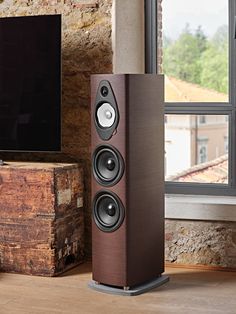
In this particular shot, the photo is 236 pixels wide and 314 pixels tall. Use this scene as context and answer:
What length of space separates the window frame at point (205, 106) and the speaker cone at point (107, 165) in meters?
0.90

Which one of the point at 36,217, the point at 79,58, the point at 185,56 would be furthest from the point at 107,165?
the point at 185,56

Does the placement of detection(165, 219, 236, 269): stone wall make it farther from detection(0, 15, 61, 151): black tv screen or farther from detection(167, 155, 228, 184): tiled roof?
detection(0, 15, 61, 151): black tv screen

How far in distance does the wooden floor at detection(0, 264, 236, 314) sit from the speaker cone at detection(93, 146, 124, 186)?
60 centimetres

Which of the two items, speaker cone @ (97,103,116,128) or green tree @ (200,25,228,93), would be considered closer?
speaker cone @ (97,103,116,128)

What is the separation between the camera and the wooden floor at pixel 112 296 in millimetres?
3596

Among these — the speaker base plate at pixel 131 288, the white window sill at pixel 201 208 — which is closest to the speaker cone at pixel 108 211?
the speaker base plate at pixel 131 288

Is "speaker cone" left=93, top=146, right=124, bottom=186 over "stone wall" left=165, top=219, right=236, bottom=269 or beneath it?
over

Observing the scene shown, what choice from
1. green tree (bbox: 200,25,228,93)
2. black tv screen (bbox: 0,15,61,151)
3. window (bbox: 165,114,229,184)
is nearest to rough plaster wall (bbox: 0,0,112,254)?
black tv screen (bbox: 0,15,61,151)

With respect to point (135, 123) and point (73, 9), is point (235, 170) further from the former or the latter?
point (73, 9)

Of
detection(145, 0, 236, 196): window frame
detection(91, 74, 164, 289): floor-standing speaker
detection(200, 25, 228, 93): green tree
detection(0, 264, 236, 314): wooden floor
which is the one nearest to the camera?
detection(0, 264, 236, 314): wooden floor

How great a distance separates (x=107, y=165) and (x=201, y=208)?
2.51ft

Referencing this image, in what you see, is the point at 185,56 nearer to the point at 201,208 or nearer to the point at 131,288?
the point at 201,208

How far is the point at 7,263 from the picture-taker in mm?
4340

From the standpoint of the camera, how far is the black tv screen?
441 centimetres
